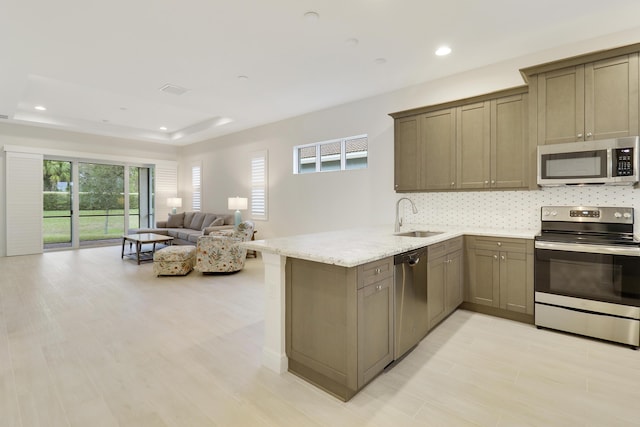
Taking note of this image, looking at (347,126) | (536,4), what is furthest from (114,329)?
(536,4)

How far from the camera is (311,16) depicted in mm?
2885

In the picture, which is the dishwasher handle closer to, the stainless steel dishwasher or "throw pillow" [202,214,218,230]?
the stainless steel dishwasher

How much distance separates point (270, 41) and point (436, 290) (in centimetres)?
300

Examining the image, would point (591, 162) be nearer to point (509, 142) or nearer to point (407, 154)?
point (509, 142)

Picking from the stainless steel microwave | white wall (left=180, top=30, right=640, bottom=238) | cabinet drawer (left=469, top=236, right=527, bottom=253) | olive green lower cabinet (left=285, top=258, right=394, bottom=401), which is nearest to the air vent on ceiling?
white wall (left=180, top=30, right=640, bottom=238)

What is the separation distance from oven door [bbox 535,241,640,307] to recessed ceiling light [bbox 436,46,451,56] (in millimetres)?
2242

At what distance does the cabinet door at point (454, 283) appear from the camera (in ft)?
10.4

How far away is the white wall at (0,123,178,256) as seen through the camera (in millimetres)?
6832

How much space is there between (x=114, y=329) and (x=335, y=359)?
7.53ft

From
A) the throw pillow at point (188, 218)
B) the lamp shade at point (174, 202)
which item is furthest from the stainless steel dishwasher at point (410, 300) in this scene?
the lamp shade at point (174, 202)

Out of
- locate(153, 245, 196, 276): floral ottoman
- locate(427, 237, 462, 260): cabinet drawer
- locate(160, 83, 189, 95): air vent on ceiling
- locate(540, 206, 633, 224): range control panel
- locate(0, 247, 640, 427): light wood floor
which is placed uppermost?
locate(160, 83, 189, 95): air vent on ceiling

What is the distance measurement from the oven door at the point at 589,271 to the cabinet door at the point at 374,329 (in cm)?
177

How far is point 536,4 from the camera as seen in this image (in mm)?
2734

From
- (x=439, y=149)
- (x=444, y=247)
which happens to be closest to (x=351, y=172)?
(x=439, y=149)
